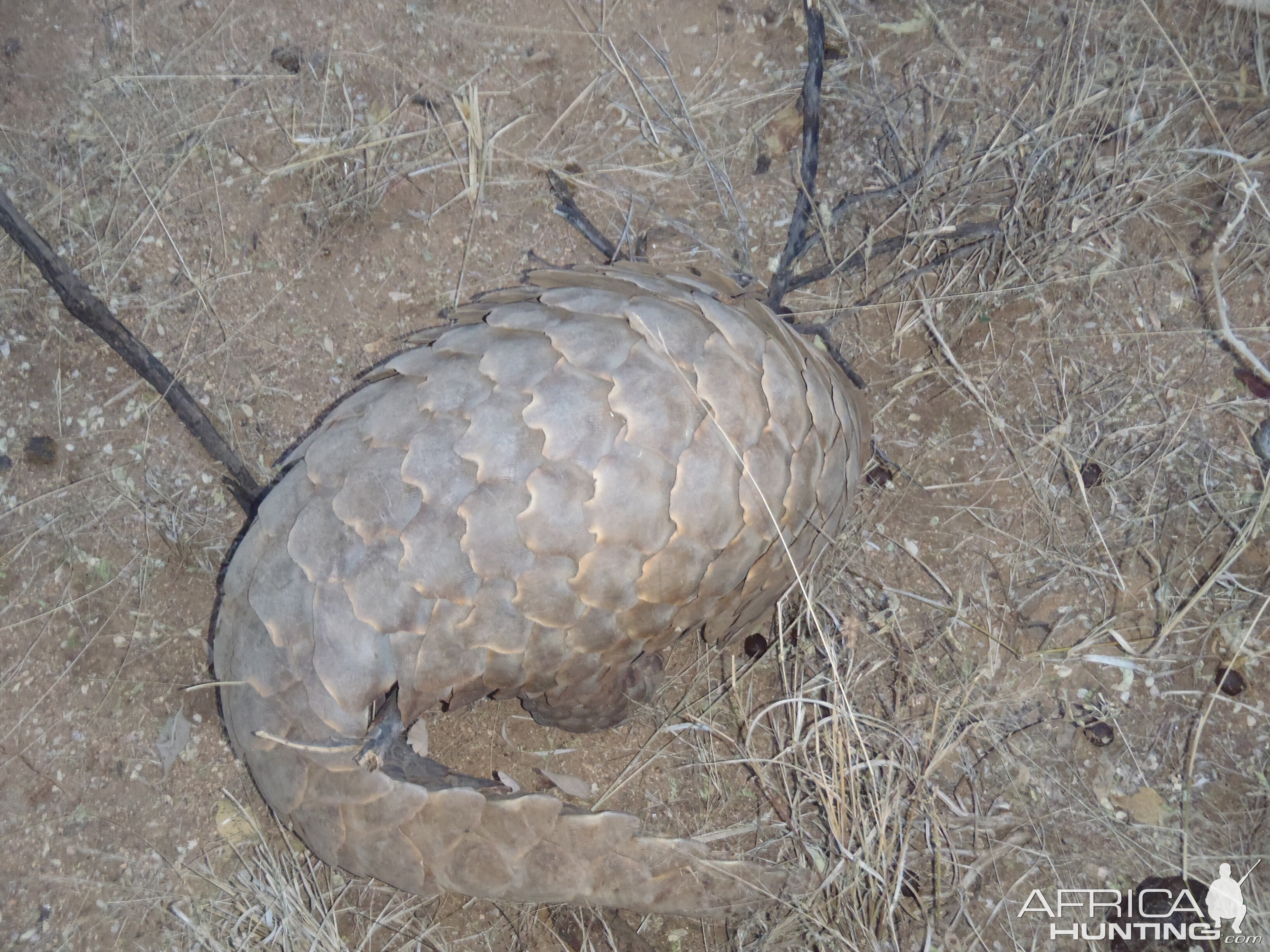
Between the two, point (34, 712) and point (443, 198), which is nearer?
point (34, 712)

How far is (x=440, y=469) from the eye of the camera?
1.71 m

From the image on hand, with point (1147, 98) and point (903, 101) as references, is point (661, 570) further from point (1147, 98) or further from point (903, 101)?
point (1147, 98)

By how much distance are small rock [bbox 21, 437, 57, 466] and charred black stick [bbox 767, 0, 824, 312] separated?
2263 mm

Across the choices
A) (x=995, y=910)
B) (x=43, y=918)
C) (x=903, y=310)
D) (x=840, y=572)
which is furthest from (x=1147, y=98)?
(x=43, y=918)

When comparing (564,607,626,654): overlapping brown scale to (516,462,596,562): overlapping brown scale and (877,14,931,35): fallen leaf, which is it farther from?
(877,14,931,35): fallen leaf

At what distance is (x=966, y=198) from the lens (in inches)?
110

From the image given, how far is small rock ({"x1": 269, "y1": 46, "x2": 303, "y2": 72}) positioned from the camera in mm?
2812

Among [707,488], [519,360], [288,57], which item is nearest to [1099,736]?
[707,488]

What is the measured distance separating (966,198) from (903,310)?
0.43 m

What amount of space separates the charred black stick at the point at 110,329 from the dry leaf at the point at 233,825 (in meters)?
0.89

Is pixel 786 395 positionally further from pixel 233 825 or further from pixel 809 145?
pixel 233 825

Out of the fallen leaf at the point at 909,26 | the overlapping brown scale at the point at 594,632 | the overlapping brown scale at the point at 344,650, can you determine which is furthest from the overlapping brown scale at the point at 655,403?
the fallen leaf at the point at 909,26

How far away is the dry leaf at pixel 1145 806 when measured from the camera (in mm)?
2496

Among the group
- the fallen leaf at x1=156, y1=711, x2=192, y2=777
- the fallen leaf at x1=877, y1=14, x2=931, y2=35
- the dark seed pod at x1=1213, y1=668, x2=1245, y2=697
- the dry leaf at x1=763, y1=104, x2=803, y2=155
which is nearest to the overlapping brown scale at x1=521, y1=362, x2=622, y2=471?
the dry leaf at x1=763, y1=104, x2=803, y2=155
